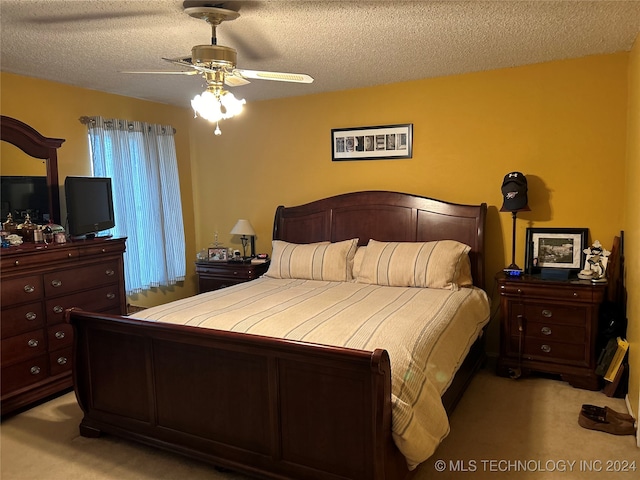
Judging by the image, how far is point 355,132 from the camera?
4359 millimetres

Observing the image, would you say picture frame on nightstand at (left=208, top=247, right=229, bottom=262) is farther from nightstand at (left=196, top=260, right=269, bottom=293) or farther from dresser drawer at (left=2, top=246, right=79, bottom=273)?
dresser drawer at (left=2, top=246, right=79, bottom=273)

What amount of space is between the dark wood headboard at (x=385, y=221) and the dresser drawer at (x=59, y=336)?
1964 millimetres

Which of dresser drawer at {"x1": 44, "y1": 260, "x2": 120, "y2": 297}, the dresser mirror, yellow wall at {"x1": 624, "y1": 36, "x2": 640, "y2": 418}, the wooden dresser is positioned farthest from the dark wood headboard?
the dresser mirror

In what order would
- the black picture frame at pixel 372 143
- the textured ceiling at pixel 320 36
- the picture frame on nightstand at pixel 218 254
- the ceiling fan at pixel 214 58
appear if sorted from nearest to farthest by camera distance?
the ceiling fan at pixel 214 58 < the textured ceiling at pixel 320 36 < the black picture frame at pixel 372 143 < the picture frame on nightstand at pixel 218 254

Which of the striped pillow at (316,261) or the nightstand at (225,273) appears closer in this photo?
the striped pillow at (316,261)

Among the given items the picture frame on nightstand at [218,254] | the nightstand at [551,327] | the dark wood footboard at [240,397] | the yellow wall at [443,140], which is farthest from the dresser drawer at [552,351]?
the picture frame on nightstand at [218,254]

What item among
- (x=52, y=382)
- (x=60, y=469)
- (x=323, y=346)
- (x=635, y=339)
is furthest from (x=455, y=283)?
(x=52, y=382)

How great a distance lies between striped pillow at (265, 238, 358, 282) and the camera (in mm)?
3941

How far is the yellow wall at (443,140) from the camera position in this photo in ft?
11.6

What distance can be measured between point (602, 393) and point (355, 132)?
9.17 feet

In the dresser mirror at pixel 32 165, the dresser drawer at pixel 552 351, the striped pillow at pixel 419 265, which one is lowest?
the dresser drawer at pixel 552 351

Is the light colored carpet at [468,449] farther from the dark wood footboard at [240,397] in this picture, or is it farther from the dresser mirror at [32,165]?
the dresser mirror at [32,165]

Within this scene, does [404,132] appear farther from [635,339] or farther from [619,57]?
[635,339]

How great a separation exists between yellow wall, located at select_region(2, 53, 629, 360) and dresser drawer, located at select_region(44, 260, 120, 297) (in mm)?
886
